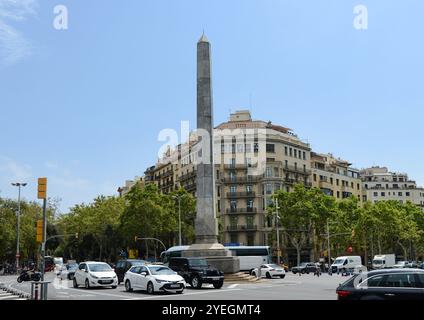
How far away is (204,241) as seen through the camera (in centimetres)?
3822

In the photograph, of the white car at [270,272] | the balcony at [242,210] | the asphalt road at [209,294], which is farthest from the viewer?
the balcony at [242,210]

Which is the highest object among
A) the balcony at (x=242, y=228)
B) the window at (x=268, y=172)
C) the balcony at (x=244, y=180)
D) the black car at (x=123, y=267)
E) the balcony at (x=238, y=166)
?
the balcony at (x=238, y=166)

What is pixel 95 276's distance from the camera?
1089 inches

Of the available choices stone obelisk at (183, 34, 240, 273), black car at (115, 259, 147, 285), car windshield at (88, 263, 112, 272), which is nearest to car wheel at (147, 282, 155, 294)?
car windshield at (88, 263, 112, 272)

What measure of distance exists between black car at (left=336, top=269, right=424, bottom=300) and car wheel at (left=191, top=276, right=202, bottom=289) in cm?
1545

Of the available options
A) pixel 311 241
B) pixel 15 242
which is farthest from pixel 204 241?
pixel 311 241

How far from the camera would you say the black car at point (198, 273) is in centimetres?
2792

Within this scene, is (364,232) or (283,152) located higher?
(283,152)

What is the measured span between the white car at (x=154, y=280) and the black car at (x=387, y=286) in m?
11.8

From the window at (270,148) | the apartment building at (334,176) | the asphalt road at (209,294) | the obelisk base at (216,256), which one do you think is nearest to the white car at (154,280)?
the asphalt road at (209,294)

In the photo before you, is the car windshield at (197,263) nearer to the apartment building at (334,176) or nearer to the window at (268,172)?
the window at (268,172)

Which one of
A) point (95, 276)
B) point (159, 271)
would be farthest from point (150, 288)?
point (95, 276)
